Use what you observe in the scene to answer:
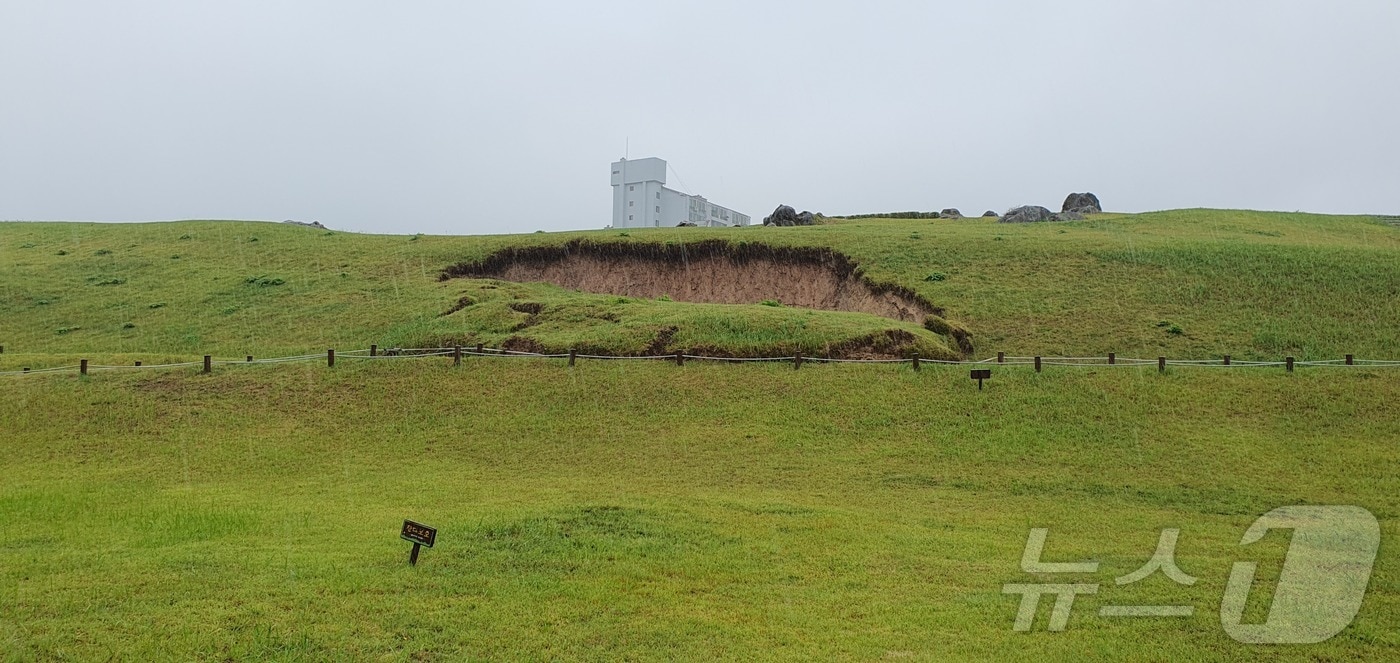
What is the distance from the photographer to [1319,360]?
22.7m

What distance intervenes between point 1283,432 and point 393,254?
35.0m

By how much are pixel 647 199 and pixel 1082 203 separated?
113 feet

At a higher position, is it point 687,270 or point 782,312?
point 687,270

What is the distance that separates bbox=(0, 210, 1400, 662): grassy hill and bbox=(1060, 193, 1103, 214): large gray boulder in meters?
24.5

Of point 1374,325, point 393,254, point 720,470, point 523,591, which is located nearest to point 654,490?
point 720,470

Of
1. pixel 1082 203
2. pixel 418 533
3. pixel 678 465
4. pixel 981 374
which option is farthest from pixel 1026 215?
pixel 418 533

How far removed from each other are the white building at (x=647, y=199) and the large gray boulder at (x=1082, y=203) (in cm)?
2999

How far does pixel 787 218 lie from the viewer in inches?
2076

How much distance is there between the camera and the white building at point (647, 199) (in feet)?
229

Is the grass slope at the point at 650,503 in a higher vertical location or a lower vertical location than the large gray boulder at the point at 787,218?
lower

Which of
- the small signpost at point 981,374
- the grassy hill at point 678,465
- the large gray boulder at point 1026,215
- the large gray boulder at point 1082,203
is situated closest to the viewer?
the grassy hill at point 678,465

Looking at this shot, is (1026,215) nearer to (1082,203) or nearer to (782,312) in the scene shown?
(1082,203)

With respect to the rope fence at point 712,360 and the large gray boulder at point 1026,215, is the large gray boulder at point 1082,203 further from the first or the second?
the rope fence at point 712,360

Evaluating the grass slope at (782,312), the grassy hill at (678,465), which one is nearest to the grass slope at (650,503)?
the grassy hill at (678,465)
